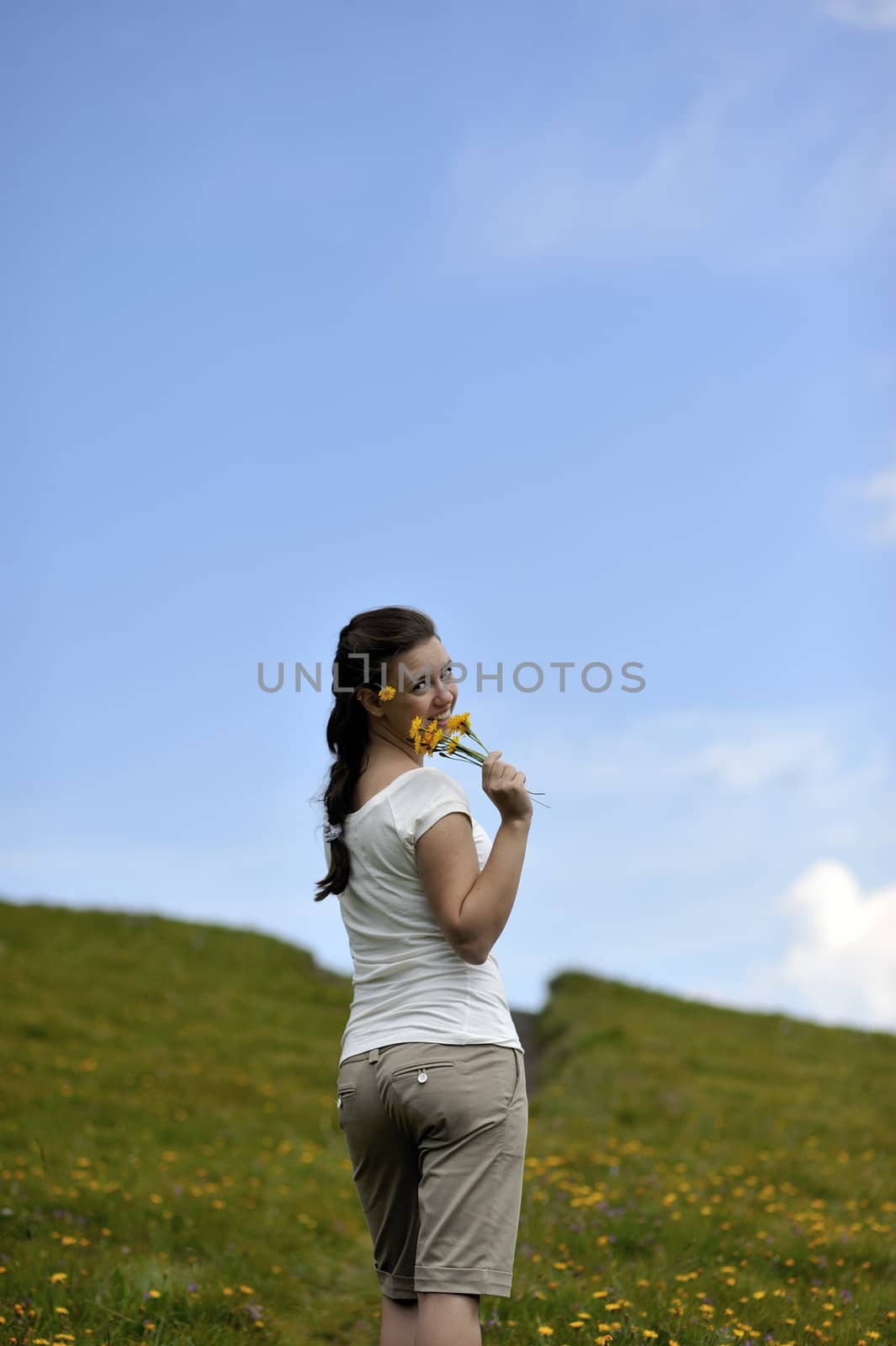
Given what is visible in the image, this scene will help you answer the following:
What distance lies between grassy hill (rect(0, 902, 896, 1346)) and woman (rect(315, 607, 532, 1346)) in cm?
189

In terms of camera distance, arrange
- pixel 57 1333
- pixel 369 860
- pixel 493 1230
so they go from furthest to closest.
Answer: pixel 57 1333 → pixel 369 860 → pixel 493 1230

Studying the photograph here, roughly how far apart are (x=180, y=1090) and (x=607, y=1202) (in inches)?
247

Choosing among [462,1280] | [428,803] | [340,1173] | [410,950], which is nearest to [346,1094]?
[410,950]

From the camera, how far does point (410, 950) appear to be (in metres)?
3.99

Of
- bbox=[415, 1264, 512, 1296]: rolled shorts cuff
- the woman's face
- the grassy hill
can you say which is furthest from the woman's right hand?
the grassy hill

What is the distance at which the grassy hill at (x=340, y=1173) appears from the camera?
6.23 m

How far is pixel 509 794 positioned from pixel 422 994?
2.30ft

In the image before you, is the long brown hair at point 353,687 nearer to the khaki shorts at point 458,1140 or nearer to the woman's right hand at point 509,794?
the woman's right hand at point 509,794

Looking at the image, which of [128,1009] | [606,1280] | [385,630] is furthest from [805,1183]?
[128,1009]

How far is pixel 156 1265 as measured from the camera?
6691mm

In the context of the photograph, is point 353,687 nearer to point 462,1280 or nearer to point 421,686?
point 421,686

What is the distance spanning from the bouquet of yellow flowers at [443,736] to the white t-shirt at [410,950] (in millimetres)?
115

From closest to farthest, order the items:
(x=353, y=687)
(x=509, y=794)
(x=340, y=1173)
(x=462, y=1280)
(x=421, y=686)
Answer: (x=462, y=1280), (x=509, y=794), (x=421, y=686), (x=353, y=687), (x=340, y=1173)

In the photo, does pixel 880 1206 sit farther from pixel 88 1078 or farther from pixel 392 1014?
pixel 88 1078
